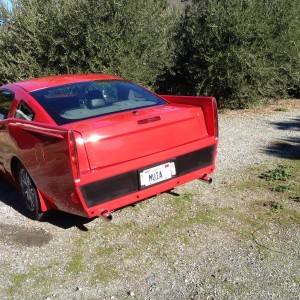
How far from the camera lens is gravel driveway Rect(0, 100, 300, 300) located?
305 centimetres

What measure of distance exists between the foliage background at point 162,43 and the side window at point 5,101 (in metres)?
4.87

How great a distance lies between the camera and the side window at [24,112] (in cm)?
416

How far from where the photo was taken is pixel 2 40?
10.9 m

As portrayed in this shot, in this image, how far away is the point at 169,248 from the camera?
3596mm

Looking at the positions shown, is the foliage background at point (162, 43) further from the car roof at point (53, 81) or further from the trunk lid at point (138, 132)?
the trunk lid at point (138, 132)

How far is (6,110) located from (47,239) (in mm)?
1706

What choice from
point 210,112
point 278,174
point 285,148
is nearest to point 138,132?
point 210,112

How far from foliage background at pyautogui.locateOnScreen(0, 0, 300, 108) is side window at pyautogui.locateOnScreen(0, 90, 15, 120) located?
16.0 feet

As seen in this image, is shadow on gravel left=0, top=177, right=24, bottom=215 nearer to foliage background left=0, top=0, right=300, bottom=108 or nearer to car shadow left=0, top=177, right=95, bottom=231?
car shadow left=0, top=177, right=95, bottom=231

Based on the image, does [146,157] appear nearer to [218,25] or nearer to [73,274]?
[73,274]

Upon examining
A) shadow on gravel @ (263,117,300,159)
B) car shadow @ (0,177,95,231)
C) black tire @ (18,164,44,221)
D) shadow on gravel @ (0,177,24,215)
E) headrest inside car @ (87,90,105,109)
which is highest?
headrest inside car @ (87,90,105,109)

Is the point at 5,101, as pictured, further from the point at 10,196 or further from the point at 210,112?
the point at 210,112

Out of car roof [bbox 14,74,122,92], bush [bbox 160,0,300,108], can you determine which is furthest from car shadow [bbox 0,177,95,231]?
bush [bbox 160,0,300,108]

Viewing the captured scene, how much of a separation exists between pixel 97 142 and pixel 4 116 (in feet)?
6.08
